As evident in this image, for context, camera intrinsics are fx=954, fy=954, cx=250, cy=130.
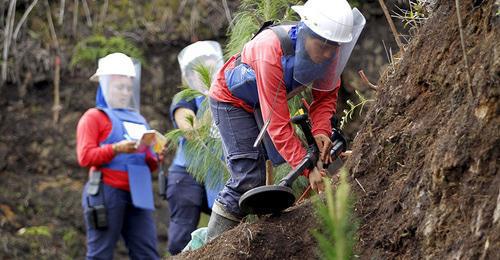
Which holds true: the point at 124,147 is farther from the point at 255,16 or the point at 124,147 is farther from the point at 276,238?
the point at 276,238

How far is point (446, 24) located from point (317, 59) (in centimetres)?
78

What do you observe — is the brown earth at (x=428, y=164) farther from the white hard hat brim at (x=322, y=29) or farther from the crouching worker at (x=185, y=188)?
the crouching worker at (x=185, y=188)

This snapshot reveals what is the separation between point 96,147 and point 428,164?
3.90m

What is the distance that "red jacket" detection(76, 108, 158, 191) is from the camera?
7008 millimetres

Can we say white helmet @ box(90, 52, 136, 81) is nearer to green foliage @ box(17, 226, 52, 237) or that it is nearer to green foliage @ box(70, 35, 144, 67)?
green foliage @ box(70, 35, 144, 67)

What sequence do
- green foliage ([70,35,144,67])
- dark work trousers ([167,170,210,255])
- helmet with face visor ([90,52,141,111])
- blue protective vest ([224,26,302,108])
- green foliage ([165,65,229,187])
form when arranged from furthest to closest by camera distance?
green foliage ([70,35,144,67])
helmet with face visor ([90,52,141,111])
dark work trousers ([167,170,210,255])
green foliage ([165,65,229,187])
blue protective vest ([224,26,302,108])

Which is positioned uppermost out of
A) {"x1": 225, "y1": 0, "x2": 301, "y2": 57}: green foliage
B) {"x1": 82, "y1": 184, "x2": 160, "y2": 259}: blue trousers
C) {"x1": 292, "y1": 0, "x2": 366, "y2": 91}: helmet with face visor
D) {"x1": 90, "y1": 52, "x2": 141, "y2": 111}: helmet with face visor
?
{"x1": 292, "y1": 0, "x2": 366, "y2": 91}: helmet with face visor

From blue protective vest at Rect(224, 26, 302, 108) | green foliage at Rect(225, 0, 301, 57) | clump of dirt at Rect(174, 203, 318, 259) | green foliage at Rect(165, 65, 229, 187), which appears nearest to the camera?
clump of dirt at Rect(174, 203, 318, 259)

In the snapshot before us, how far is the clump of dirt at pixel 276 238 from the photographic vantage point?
4074mm

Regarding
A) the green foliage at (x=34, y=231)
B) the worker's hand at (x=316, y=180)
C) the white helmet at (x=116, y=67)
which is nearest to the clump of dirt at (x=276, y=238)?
the worker's hand at (x=316, y=180)

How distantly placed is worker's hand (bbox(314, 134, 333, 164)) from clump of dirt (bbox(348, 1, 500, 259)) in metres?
0.29

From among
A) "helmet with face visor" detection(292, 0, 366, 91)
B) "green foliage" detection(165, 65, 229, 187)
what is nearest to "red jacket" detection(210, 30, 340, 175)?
"helmet with face visor" detection(292, 0, 366, 91)

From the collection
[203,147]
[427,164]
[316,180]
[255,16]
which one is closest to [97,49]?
[203,147]

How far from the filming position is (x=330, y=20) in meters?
4.48
